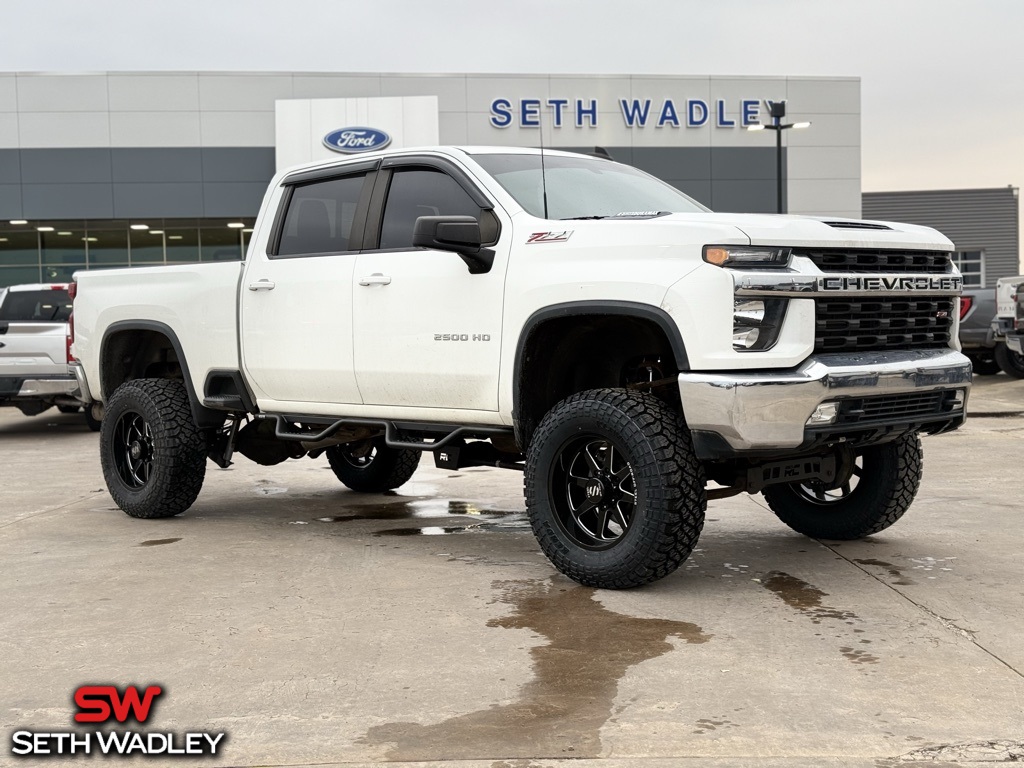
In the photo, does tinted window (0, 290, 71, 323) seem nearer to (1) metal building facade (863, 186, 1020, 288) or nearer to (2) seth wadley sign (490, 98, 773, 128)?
(2) seth wadley sign (490, 98, 773, 128)

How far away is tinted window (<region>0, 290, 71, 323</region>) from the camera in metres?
14.3

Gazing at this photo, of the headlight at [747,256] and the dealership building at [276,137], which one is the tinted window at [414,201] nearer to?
the headlight at [747,256]

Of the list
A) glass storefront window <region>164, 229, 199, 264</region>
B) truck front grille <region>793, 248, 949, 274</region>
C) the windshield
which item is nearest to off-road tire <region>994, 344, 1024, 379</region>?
the windshield

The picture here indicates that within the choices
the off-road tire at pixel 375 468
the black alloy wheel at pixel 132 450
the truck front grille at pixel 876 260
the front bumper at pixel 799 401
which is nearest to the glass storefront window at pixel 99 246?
the off-road tire at pixel 375 468

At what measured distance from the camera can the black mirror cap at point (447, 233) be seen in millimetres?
5598

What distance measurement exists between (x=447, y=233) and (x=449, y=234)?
1 cm

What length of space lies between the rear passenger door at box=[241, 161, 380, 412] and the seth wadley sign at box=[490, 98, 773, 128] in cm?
2835

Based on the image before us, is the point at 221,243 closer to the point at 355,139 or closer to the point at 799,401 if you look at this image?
the point at 355,139

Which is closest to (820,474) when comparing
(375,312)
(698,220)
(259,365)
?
(698,220)

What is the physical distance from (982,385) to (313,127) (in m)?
20.6

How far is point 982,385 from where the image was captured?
20.0 meters

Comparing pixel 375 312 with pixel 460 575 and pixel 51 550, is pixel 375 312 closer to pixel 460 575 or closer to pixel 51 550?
pixel 460 575

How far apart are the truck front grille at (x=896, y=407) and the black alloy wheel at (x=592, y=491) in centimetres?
99

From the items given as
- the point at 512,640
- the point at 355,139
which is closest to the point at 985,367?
the point at 355,139
